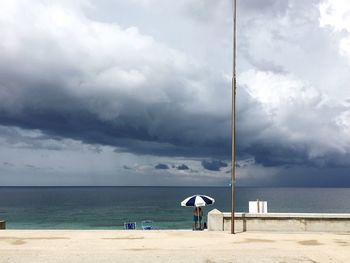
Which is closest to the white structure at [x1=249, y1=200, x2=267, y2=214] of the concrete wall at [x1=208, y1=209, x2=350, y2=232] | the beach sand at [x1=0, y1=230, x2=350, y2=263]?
the concrete wall at [x1=208, y1=209, x2=350, y2=232]

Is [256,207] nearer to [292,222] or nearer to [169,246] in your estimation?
[292,222]

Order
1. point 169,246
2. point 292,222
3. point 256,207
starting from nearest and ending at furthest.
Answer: point 169,246
point 292,222
point 256,207

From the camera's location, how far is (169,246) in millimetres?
15812

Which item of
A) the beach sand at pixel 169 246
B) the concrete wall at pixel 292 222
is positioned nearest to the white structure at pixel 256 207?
the concrete wall at pixel 292 222

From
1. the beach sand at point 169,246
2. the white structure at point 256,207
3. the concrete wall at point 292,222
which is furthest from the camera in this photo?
the white structure at point 256,207

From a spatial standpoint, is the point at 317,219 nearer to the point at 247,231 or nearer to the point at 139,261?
the point at 247,231

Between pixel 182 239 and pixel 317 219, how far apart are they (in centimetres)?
683

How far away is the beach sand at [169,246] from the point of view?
1366 centimetres

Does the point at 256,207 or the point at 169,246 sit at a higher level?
the point at 256,207

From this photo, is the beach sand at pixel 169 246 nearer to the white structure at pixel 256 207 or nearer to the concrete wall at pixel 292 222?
the concrete wall at pixel 292 222

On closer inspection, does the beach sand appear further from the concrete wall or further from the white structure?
the white structure

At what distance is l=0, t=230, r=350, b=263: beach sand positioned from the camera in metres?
13.7

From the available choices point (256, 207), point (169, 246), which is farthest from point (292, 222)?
point (169, 246)

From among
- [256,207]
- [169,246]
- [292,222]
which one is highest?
[256,207]
